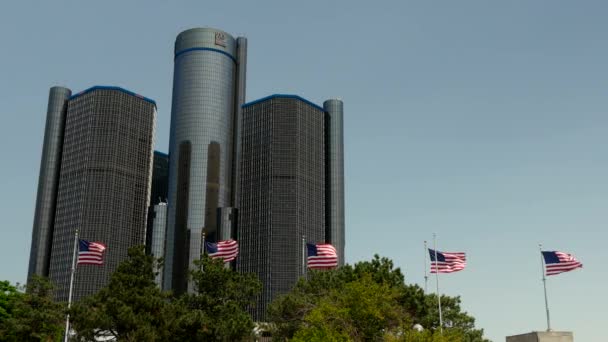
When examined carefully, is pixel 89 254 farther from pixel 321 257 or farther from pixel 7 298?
pixel 7 298

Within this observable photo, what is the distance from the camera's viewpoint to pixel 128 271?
69.2 metres

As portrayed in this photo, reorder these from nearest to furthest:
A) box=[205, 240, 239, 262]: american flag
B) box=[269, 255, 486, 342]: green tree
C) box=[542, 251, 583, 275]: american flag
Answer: box=[542, 251, 583, 275]: american flag < box=[269, 255, 486, 342]: green tree < box=[205, 240, 239, 262]: american flag

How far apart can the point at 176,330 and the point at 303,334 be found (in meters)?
12.7

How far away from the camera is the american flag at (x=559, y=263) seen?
6056cm

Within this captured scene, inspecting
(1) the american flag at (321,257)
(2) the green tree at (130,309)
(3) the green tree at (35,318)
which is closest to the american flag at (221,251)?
(2) the green tree at (130,309)

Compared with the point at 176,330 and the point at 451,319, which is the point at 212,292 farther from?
the point at 451,319

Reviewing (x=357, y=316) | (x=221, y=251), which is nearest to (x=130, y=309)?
(x=221, y=251)

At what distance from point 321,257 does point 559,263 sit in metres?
21.8

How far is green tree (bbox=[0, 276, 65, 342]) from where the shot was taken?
277 feet

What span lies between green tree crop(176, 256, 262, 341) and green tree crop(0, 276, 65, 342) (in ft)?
72.4

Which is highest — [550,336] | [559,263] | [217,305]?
[559,263]

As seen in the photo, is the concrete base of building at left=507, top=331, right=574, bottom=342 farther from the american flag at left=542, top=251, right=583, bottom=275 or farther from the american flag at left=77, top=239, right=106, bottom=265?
the american flag at left=77, top=239, right=106, bottom=265

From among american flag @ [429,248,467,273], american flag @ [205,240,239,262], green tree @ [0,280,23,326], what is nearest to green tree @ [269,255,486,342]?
american flag @ [429,248,467,273]

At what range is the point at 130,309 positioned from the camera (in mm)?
65000
